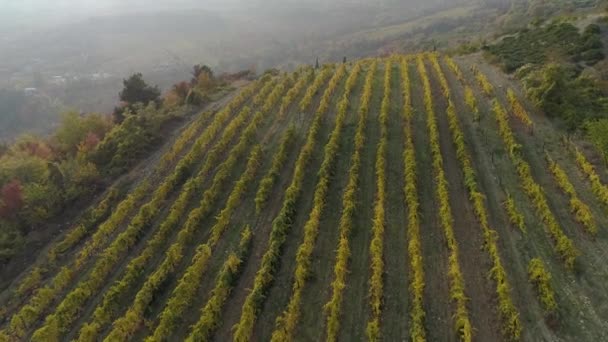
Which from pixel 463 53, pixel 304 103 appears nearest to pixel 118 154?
pixel 304 103

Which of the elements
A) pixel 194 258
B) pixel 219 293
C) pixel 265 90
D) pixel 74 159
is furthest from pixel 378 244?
pixel 265 90

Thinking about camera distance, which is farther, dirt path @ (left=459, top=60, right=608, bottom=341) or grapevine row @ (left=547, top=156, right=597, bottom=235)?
grapevine row @ (left=547, top=156, right=597, bottom=235)

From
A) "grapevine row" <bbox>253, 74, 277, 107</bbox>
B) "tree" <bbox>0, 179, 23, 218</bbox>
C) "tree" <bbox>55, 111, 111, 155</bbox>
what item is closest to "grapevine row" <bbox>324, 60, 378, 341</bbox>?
"grapevine row" <bbox>253, 74, 277, 107</bbox>

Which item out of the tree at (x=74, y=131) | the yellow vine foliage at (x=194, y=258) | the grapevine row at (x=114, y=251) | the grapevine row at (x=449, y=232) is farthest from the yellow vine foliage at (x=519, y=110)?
the tree at (x=74, y=131)

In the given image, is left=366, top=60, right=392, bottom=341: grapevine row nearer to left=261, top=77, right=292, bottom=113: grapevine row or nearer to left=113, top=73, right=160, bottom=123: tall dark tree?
left=261, top=77, right=292, bottom=113: grapevine row

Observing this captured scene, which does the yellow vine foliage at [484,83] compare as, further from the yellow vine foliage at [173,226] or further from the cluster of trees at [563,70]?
the yellow vine foliage at [173,226]

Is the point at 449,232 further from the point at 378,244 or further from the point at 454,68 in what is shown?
the point at 454,68
